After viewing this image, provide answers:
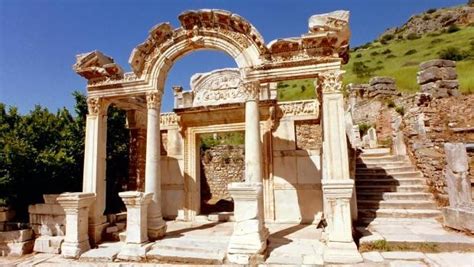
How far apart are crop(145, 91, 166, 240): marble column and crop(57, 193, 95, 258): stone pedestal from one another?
1444 millimetres

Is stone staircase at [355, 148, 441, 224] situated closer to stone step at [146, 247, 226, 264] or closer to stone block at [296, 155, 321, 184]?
stone block at [296, 155, 321, 184]

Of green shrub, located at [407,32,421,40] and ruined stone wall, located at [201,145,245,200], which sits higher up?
green shrub, located at [407,32,421,40]

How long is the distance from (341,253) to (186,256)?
9.39 feet

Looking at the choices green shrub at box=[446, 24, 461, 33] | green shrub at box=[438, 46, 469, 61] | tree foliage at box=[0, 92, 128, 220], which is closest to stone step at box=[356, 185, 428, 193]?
tree foliage at box=[0, 92, 128, 220]

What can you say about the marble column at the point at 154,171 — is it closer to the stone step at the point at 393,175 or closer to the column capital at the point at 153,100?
the column capital at the point at 153,100

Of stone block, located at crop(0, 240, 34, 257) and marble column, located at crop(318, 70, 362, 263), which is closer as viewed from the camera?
marble column, located at crop(318, 70, 362, 263)

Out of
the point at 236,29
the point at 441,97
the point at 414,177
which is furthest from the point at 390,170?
the point at 236,29

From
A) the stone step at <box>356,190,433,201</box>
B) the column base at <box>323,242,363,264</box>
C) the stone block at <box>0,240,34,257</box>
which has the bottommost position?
the stone block at <box>0,240,34,257</box>

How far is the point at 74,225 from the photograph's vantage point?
625cm

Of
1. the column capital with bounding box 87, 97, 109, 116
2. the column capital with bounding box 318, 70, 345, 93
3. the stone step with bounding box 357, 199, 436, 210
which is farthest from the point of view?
the stone step with bounding box 357, 199, 436, 210

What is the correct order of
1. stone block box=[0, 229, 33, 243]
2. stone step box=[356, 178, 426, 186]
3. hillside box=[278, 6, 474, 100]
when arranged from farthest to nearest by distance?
hillside box=[278, 6, 474, 100], stone step box=[356, 178, 426, 186], stone block box=[0, 229, 33, 243]

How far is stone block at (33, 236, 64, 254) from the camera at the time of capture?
258 inches

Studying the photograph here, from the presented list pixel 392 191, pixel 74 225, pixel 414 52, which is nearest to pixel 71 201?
pixel 74 225

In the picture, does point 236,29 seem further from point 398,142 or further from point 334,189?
point 398,142
